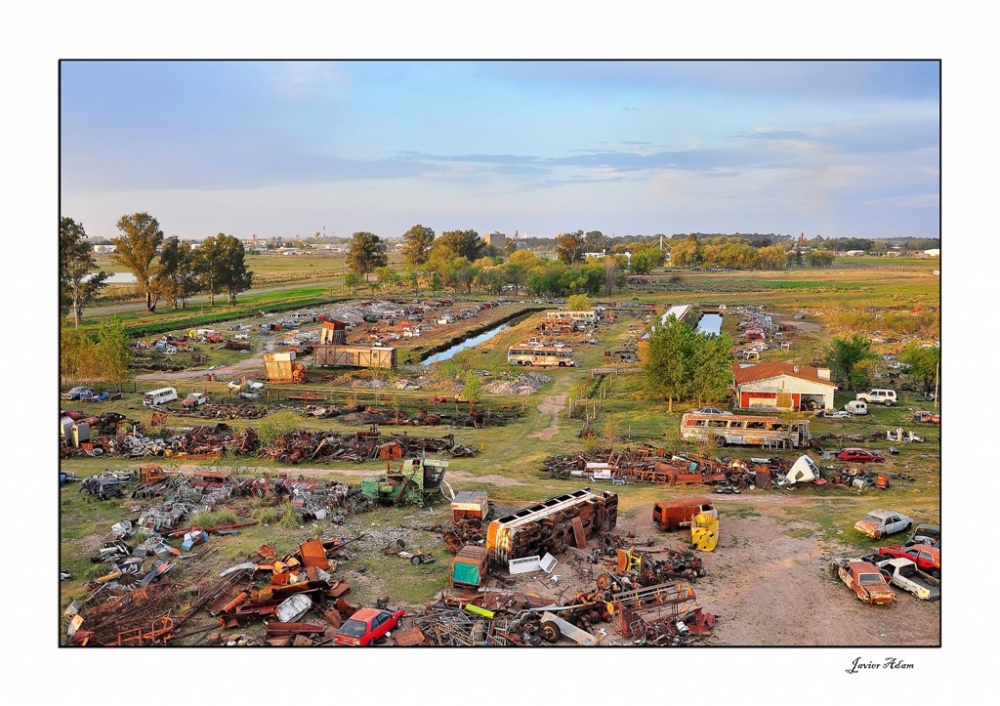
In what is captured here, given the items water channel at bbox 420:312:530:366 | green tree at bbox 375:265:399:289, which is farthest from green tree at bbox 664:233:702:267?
green tree at bbox 375:265:399:289

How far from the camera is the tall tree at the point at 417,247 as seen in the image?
32.2 m

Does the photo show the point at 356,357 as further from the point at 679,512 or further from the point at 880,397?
the point at 880,397

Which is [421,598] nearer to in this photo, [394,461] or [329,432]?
[394,461]

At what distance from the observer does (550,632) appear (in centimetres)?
682

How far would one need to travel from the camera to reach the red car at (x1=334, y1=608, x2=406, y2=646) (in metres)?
6.80

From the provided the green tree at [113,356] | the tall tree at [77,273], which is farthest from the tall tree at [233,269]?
the green tree at [113,356]

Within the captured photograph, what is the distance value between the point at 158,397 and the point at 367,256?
868 inches

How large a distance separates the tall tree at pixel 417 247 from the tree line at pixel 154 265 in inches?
300

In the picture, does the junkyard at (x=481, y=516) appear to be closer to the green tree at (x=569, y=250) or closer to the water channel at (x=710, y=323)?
the water channel at (x=710, y=323)

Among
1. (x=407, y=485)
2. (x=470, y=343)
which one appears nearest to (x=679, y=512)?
(x=407, y=485)

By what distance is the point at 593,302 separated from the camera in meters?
34.9

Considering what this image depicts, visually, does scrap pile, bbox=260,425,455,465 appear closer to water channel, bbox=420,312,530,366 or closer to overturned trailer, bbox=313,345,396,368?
overturned trailer, bbox=313,345,396,368

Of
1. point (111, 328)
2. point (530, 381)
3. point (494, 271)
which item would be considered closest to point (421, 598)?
point (530, 381)
